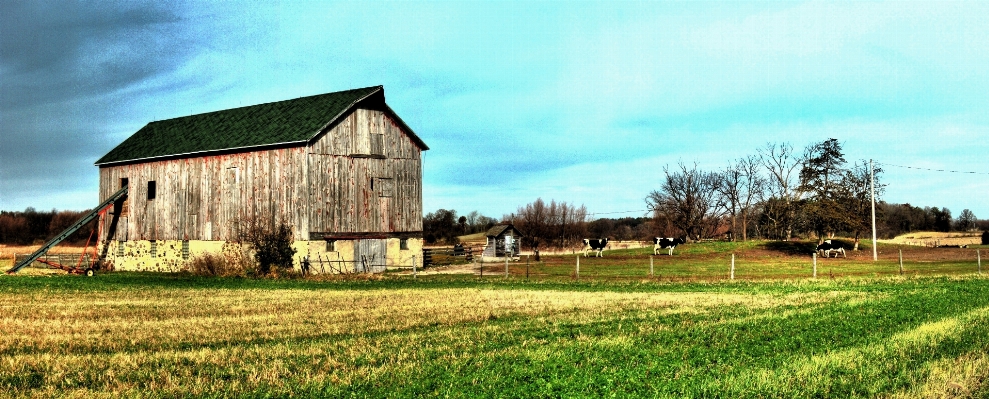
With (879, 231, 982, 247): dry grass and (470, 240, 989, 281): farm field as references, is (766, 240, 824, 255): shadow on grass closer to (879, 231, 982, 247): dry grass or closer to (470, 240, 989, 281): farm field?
(470, 240, 989, 281): farm field

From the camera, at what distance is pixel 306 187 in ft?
142

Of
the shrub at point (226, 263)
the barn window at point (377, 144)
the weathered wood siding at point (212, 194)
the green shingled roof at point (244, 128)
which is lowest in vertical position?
the shrub at point (226, 263)

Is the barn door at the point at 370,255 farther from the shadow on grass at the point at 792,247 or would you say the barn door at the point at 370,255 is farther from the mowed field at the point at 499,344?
the shadow on grass at the point at 792,247

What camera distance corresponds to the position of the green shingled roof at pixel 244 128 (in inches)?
1780

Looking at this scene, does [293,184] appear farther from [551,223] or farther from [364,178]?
[551,223]

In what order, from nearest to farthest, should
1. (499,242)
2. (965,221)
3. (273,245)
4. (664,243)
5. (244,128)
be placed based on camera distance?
(273,245), (244,128), (499,242), (664,243), (965,221)

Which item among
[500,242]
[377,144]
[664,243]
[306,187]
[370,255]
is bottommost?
[370,255]

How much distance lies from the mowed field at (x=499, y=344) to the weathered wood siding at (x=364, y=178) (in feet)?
54.5

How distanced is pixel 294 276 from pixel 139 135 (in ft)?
83.4

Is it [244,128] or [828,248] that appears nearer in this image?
[244,128]

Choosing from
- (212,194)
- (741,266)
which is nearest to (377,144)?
(212,194)

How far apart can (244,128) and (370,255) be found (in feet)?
40.4

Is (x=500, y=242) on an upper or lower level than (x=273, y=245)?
lower

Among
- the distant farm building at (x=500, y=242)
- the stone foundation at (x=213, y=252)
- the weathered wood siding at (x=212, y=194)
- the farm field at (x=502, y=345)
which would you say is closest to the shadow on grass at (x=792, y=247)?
the distant farm building at (x=500, y=242)
